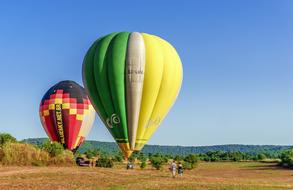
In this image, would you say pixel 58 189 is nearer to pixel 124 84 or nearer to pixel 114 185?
pixel 114 185

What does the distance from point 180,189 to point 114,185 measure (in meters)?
5.23

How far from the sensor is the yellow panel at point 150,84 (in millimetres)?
44156

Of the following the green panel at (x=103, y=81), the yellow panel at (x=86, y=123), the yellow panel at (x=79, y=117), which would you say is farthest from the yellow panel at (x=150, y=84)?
the yellow panel at (x=86, y=123)

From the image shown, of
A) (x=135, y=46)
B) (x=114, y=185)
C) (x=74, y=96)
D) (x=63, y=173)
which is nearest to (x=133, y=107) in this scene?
(x=135, y=46)

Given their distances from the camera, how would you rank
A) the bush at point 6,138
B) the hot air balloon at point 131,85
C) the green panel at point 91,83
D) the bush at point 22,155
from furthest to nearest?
the bush at point 6,138 → the bush at point 22,155 → the green panel at point 91,83 → the hot air balloon at point 131,85

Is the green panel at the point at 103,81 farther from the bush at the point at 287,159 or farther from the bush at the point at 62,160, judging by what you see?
the bush at the point at 287,159

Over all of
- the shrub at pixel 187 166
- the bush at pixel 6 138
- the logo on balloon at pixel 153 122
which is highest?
the logo on balloon at pixel 153 122

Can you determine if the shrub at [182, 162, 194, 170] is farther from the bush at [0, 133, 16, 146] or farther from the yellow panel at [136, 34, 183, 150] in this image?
the yellow panel at [136, 34, 183, 150]

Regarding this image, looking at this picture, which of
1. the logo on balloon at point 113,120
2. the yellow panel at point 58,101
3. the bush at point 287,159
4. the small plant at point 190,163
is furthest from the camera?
the bush at point 287,159

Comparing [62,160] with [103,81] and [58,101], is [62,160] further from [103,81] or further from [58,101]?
[58,101]

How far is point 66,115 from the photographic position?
6562 centimetres

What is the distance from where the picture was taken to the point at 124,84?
44.4m

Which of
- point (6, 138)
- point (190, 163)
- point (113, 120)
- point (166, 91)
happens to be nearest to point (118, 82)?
point (113, 120)

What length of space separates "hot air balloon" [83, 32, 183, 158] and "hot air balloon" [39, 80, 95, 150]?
21.3 m
